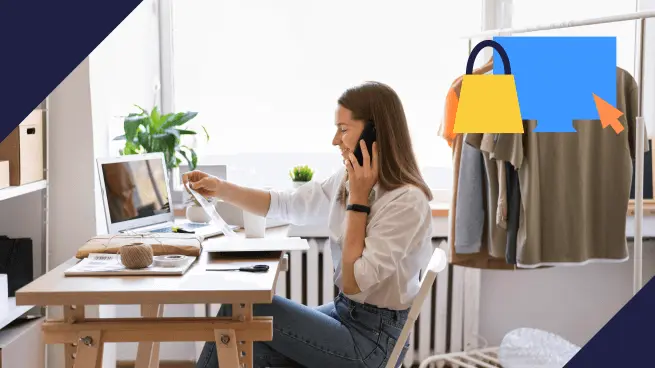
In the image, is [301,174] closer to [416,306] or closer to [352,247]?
[352,247]

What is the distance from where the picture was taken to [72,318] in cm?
193

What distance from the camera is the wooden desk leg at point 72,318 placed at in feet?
6.30

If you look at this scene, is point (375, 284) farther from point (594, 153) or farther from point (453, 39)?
point (453, 39)

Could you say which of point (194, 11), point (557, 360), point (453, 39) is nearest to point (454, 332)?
point (557, 360)

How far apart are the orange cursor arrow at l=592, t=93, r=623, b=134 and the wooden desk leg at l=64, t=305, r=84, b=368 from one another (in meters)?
1.76

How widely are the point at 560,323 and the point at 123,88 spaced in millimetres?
2046

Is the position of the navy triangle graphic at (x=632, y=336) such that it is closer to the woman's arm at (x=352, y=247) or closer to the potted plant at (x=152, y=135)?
the woman's arm at (x=352, y=247)

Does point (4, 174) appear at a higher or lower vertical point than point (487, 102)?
lower

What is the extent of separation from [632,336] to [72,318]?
129 centimetres

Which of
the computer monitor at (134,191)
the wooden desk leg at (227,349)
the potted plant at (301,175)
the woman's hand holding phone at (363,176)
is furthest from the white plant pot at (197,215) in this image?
the wooden desk leg at (227,349)

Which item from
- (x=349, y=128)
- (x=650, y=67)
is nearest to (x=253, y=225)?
(x=349, y=128)

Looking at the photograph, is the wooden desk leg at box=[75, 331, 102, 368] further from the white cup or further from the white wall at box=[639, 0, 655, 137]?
the white wall at box=[639, 0, 655, 137]

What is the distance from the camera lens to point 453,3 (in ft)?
11.5

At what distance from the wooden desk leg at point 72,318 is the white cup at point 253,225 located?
2.28ft
